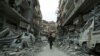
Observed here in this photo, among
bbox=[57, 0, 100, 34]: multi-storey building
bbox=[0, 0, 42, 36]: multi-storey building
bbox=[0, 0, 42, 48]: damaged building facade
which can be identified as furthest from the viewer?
bbox=[0, 0, 42, 36]: multi-storey building

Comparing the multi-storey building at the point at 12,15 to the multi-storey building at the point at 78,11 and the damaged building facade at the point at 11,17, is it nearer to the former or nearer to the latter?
the damaged building facade at the point at 11,17

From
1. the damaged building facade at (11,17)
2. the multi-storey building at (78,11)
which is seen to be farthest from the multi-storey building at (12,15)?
the multi-storey building at (78,11)

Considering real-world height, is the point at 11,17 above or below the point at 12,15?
below

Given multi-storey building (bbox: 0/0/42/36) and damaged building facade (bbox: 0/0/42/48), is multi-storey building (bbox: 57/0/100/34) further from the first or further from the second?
multi-storey building (bbox: 0/0/42/36)

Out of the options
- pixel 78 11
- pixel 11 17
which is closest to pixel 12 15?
pixel 11 17

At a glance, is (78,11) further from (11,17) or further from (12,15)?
(11,17)

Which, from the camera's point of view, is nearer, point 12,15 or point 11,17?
point 12,15

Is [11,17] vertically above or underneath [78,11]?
underneath

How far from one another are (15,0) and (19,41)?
11921 millimetres

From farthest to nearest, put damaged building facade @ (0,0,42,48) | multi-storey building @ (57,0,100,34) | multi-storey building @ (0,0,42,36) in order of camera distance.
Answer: multi-storey building @ (0,0,42,36), multi-storey building @ (57,0,100,34), damaged building facade @ (0,0,42,48)

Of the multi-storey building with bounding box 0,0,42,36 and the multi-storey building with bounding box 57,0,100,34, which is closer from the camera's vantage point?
the multi-storey building with bounding box 57,0,100,34

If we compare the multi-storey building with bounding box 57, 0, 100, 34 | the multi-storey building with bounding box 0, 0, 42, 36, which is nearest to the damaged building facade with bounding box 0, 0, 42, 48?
the multi-storey building with bounding box 0, 0, 42, 36

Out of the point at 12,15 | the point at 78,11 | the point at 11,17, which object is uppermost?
the point at 78,11

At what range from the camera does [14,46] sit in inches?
529
